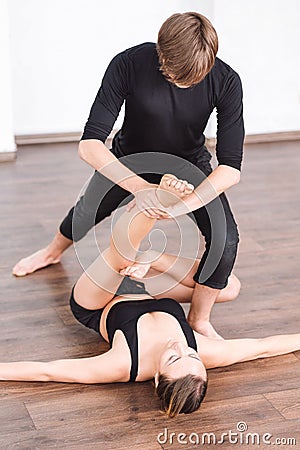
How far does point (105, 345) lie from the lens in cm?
256

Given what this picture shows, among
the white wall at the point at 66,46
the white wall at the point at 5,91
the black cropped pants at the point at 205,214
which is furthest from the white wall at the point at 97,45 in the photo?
the black cropped pants at the point at 205,214

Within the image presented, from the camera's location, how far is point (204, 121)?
2.51 meters

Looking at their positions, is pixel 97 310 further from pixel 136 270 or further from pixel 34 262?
pixel 34 262

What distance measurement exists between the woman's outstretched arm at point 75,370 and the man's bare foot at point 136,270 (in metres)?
0.30

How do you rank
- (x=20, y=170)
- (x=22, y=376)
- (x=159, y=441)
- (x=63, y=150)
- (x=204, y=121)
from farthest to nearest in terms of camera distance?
(x=63, y=150) < (x=20, y=170) < (x=204, y=121) < (x=22, y=376) < (x=159, y=441)

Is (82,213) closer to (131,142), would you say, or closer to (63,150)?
(131,142)

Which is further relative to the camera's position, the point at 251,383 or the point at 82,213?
the point at 82,213

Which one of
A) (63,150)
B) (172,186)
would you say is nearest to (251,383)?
(172,186)

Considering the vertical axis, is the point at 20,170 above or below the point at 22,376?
below

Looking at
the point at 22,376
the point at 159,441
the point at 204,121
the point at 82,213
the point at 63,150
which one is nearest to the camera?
the point at 159,441

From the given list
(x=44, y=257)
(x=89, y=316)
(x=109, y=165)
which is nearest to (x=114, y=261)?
(x=89, y=316)

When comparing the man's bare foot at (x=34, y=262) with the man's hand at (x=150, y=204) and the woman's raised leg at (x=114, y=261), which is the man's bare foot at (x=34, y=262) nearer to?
the woman's raised leg at (x=114, y=261)

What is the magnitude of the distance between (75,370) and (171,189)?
58cm

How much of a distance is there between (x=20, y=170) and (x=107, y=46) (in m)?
0.95
